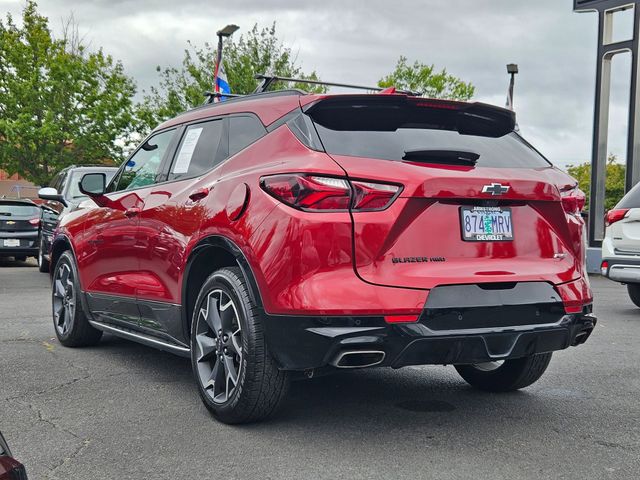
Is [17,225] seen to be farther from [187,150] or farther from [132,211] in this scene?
[187,150]

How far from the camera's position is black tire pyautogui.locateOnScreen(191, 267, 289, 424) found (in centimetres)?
400

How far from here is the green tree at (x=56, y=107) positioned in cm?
3703

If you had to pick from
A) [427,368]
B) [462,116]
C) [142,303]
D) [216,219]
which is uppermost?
[462,116]

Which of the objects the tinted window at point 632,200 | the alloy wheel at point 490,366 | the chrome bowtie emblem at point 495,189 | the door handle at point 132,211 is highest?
the chrome bowtie emblem at point 495,189

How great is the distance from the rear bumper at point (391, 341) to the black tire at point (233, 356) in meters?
0.13

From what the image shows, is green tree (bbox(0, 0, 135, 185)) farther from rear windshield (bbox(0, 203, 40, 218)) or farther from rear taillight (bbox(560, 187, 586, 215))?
rear taillight (bbox(560, 187, 586, 215))

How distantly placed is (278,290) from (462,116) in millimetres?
1418

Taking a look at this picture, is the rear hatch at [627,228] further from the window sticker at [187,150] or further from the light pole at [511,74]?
the light pole at [511,74]

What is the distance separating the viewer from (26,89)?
37031 millimetres

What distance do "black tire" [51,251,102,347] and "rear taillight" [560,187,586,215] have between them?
383 cm

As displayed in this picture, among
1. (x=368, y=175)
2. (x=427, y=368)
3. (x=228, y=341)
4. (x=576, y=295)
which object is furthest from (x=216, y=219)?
(x=427, y=368)

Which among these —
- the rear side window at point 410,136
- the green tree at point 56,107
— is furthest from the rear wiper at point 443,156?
the green tree at point 56,107

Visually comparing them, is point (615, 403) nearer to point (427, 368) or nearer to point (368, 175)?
point (427, 368)

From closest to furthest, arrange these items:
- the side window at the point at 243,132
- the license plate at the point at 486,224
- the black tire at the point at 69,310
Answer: the license plate at the point at 486,224 < the side window at the point at 243,132 < the black tire at the point at 69,310
